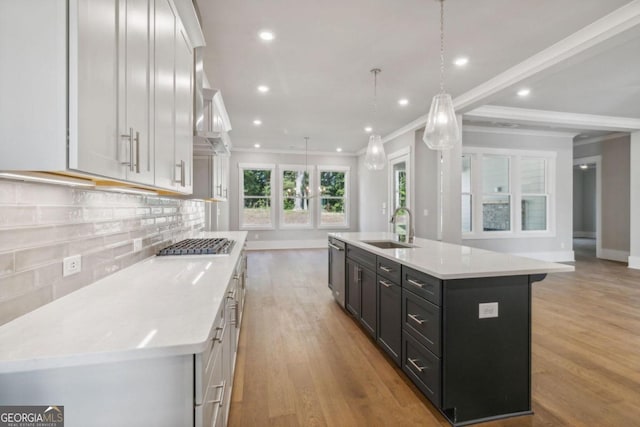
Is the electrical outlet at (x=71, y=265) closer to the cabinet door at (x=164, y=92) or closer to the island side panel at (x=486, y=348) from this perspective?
the cabinet door at (x=164, y=92)

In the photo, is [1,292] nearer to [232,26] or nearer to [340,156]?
[232,26]

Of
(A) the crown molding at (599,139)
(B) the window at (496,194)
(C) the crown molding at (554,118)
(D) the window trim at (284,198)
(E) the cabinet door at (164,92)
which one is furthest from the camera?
(D) the window trim at (284,198)

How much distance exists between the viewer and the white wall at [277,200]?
348 inches

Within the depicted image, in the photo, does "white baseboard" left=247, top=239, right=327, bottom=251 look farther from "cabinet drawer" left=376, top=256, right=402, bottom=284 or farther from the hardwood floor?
"cabinet drawer" left=376, top=256, right=402, bottom=284

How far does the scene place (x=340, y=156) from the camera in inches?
381

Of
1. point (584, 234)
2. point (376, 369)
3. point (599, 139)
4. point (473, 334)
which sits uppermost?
point (599, 139)

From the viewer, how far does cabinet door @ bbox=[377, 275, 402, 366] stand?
2357 millimetres

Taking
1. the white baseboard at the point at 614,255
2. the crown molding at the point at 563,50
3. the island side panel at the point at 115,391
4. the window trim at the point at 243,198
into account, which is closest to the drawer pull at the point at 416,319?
the island side panel at the point at 115,391

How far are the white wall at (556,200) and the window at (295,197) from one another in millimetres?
5028

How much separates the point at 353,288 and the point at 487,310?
5.50ft

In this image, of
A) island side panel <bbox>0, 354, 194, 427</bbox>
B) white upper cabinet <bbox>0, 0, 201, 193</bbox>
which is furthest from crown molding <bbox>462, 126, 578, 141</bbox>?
island side panel <bbox>0, 354, 194, 427</bbox>

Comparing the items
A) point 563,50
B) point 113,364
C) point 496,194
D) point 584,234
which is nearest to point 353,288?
point 113,364

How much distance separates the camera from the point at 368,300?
2.97 m

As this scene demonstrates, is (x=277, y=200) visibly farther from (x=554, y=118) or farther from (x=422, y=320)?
(x=422, y=320)
